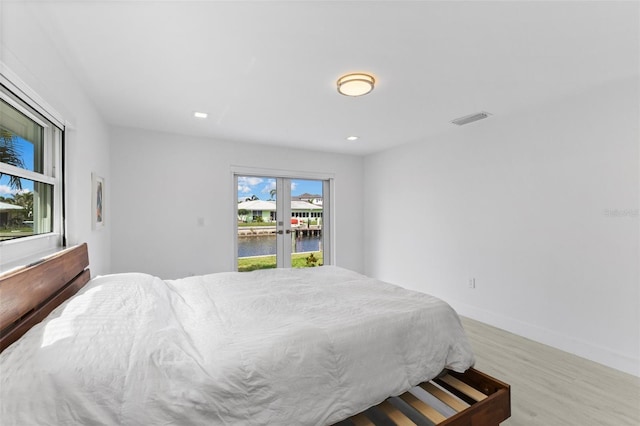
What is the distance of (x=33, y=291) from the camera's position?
1311 mm

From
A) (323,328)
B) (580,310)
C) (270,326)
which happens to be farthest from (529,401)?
(270,326)

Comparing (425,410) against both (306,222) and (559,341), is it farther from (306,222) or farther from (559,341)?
(306,222)

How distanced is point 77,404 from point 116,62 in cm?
219

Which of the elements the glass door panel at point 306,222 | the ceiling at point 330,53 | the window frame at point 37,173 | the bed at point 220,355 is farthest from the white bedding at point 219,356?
the glass door panel at point 306,222

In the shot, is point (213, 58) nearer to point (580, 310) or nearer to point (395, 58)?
point (395, 58)

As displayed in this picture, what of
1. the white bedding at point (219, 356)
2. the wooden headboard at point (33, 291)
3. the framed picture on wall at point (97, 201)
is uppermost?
the framed picture on wall at point (97, 201)

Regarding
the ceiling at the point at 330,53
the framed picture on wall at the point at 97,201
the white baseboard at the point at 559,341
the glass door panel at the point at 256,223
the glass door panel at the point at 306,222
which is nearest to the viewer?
the ceiling at the point at 330,53

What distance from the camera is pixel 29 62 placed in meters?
1.53

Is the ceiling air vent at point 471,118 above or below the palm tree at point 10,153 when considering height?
above

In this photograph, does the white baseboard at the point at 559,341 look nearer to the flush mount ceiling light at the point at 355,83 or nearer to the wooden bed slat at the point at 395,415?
the wooden bed slat at the point at 395,415

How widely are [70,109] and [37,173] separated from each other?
620 mm

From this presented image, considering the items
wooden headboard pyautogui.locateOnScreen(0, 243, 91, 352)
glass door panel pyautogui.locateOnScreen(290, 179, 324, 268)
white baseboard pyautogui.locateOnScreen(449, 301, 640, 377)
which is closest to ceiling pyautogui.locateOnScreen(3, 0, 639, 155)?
wooden headboard pyautogui.locateOnScreen(0, 243, 91, 352)

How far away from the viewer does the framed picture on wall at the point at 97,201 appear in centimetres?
271

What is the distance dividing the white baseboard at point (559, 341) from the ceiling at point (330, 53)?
2331mm
